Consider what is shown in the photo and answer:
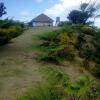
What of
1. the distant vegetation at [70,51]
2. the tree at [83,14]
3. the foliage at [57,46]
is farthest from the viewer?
the tree at [83,14]

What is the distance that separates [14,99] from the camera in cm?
704

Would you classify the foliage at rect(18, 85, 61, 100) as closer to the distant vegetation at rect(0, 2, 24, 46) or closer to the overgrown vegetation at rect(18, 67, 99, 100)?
the overgrown vegetation at rect(18, 67, 99, 100)

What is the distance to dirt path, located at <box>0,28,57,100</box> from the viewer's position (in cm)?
757

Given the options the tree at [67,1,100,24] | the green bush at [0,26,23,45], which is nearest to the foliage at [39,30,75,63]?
the green bush at [0,26,23,45]

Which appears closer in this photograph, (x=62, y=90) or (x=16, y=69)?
(x=62, y=90)

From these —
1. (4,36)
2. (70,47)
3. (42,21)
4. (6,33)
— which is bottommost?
(42,21)

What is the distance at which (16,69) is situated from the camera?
9.26 metres

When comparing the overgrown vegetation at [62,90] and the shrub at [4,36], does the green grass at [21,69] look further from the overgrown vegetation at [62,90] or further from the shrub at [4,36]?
the shrub at [4,36]

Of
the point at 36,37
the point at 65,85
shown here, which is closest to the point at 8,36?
the point at 36,37

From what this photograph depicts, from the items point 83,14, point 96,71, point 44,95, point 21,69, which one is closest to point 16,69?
point 21,69

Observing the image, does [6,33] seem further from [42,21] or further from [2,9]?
[42,21]

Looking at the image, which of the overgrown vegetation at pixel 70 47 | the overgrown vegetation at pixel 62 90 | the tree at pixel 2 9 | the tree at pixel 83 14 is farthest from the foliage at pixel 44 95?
the tree at pixel 83 14

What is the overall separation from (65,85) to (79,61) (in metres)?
5.82

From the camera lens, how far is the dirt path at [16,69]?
7.57 m
